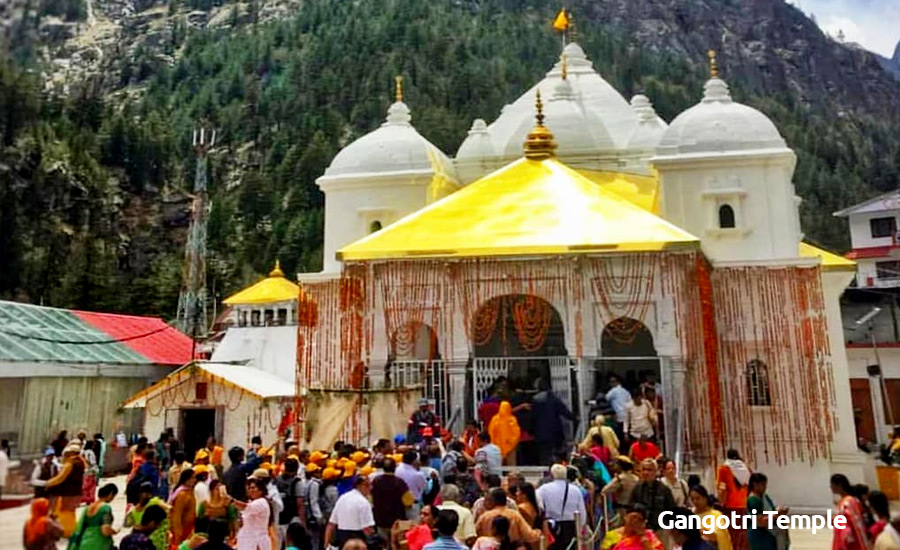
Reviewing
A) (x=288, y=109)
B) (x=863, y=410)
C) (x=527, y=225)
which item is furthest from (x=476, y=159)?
(x=288, y=109)

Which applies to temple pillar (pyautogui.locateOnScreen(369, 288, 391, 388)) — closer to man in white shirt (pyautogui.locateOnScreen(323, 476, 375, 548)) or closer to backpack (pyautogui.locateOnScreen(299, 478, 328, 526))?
backpack (pyautogui.locateOnScreen(299, 478, 328, 526))

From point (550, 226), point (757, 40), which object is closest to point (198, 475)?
point (550, 226)

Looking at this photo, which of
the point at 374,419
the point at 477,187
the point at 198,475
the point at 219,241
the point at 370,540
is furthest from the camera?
the point at 219,241

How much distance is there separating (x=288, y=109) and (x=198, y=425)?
6532 cm

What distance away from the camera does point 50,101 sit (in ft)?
211

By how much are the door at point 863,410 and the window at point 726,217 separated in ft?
35.4

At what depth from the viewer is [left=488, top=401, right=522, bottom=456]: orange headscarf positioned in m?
11.6

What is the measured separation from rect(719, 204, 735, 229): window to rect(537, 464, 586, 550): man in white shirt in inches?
486

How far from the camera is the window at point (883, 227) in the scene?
37.6m

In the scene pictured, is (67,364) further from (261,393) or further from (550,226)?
(550,226)

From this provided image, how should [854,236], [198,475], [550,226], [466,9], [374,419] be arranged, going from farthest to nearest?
1. [466,9]
2. [854,236]
3. [550,226]
4. [374,419]
5. [198,475]

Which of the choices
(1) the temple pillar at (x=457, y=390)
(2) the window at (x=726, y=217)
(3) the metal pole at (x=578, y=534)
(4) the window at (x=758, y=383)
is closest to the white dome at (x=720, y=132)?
(2) the window at (x=726, y=217)

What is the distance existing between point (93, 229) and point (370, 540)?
52054mm

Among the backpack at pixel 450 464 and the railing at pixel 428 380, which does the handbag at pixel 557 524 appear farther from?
the railing at pixel 428 380
